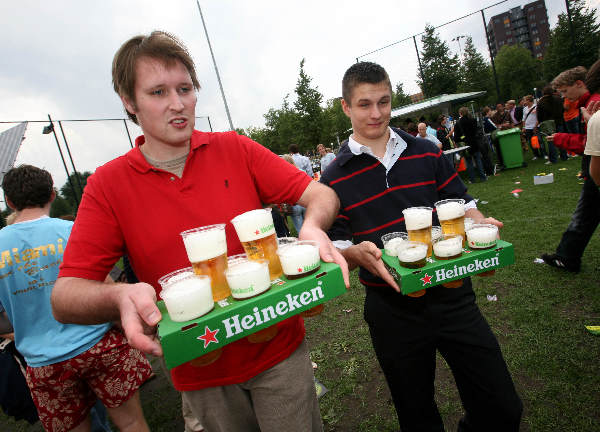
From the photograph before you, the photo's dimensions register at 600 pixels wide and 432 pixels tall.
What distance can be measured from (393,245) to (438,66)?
53604 mm

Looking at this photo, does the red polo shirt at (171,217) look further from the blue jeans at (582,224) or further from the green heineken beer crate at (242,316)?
the blue jeans at (582,224)

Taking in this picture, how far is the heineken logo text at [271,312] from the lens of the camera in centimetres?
126

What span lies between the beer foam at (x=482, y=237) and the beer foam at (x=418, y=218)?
0.86ft

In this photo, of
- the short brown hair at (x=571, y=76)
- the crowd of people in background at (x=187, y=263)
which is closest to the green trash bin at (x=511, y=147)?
the short brown hair at (x=571, y=76)

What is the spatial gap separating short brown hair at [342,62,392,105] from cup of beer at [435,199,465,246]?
104 cm

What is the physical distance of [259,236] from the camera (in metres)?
1.43

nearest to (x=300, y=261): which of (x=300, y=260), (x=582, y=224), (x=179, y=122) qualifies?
(x=300, y=260)

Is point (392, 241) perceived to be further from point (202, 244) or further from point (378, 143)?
point (202, 244)

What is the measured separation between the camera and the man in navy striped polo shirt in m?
1.84

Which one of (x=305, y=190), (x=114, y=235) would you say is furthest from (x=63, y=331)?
(x=305, y=190)

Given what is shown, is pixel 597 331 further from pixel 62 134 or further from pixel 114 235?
pixel 62 134

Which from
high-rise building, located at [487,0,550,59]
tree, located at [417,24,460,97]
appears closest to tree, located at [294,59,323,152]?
tree, located at [417,24,460,97]

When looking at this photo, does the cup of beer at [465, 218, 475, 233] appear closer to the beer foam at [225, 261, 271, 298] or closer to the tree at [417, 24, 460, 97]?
→ the beer foam at [225, 261, 271, 298]

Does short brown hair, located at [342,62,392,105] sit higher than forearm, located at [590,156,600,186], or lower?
higher
